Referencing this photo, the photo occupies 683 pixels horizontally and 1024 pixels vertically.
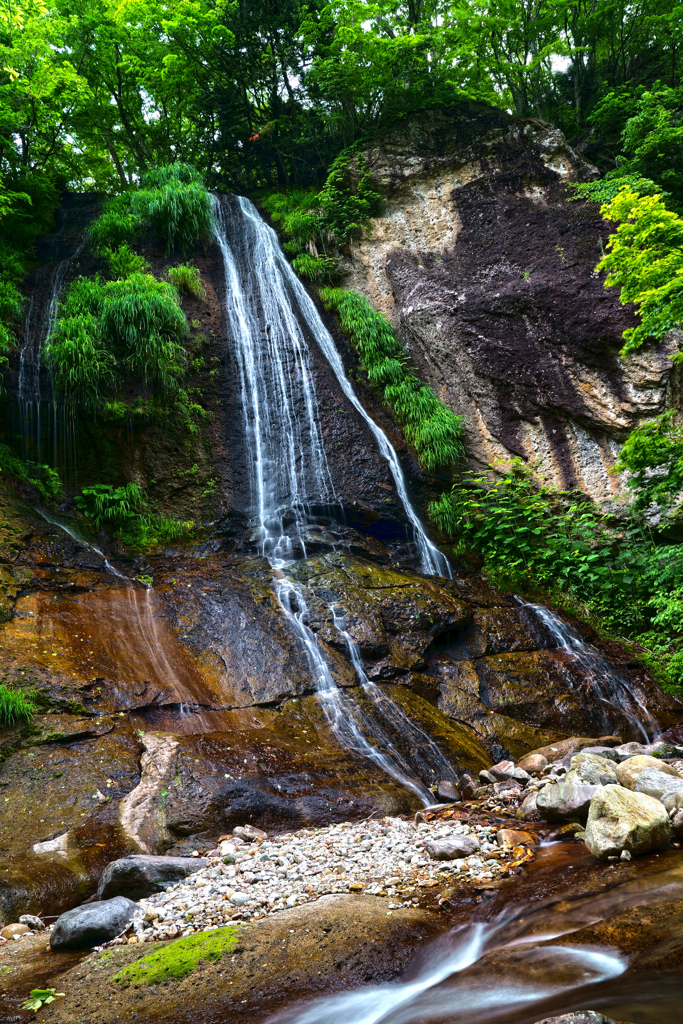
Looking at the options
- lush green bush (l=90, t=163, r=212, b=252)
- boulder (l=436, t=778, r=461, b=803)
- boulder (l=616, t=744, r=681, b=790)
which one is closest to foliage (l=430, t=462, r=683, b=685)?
boulder (l=616, t=744, r=681, b=790)

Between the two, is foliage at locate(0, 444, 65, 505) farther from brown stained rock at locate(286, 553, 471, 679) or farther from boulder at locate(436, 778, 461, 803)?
boulder at locate(436, 778, 461, 803)

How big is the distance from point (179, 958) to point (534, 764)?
13.5 feet

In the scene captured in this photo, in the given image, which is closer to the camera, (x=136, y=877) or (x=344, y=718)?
(x=136, y=877)

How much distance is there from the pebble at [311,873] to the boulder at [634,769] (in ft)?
3.90

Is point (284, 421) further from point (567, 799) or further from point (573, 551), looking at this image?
point (567, 799)

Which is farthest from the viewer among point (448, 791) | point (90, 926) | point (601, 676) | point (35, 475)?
point (35, 475)

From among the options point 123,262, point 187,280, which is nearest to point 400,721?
point 187,280

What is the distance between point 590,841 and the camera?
3965 mm

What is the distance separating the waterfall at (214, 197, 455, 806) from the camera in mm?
6934

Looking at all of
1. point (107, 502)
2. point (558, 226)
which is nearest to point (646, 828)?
point (107, 502)

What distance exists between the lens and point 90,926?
3.28 metres

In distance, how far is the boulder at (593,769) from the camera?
4.76 m

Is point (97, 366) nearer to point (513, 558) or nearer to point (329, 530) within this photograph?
point (329, 530)

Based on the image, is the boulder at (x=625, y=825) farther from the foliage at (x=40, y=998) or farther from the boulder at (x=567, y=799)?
the foliage at (x=40, y=998)
